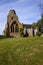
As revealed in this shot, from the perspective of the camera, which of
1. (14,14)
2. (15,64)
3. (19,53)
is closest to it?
(15,64)

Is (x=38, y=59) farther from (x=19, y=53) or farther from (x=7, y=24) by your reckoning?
(x=7, y=24)

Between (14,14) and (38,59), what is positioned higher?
(14,14)

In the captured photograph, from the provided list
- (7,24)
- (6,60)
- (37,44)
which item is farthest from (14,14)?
(6,60)

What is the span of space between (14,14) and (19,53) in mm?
50771

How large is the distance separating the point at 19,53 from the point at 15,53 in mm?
386

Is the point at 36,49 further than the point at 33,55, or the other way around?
the point at 36,49

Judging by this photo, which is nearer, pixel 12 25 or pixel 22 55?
pixel 22 55

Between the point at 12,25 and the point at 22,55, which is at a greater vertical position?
the point at 12,25

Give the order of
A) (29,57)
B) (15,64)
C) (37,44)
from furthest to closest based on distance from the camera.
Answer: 1. (37,44)
2. (29,57)
3. (15,64)

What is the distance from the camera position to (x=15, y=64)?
53.5ft

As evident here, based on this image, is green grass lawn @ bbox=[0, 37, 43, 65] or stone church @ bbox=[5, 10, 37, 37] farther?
stone church @ bbox=[5, 10, 37, 37]

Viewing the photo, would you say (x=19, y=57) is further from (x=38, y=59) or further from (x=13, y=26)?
(x=13, y=26)

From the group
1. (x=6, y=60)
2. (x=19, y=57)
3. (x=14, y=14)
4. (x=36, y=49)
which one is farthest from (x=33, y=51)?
(x=14, y=14)

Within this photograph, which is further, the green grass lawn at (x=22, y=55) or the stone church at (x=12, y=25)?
the stone church at (x=12, y=25)
